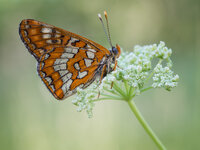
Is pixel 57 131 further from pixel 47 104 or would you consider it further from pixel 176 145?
pixel 176 145

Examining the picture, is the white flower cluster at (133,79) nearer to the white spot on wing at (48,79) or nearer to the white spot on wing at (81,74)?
the white spot on wing at (81,74)

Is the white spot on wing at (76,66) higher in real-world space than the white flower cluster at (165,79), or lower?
higher

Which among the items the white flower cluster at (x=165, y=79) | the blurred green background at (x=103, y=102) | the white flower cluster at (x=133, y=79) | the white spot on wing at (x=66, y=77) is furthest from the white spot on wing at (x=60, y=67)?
the blurred green background at (x=103, y=102)

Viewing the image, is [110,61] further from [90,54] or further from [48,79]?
[48,79]

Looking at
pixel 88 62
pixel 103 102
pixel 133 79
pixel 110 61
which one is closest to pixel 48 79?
pixel 88 62

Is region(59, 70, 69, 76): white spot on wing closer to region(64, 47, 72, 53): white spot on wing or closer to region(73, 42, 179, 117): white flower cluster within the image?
region(64, 47, 72, 53): white spot on wing

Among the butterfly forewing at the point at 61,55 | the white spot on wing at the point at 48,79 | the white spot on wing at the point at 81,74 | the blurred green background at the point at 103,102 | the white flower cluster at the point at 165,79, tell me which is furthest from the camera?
the blurred green background at the point at 103,102
